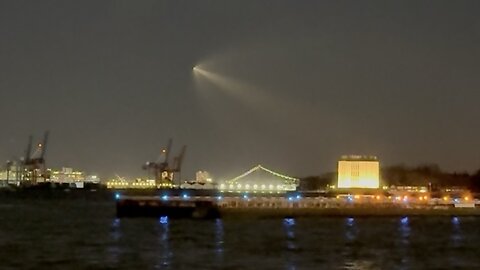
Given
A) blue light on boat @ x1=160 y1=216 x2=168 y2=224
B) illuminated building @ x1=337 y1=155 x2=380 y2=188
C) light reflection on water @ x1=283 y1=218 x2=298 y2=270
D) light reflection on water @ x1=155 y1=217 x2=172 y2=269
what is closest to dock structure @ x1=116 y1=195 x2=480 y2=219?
blue light on boat @ x1=160 y1=216 x2=168 y2=224

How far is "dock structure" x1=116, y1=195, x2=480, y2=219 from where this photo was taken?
223 feet

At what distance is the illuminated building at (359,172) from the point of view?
12850 centimetres

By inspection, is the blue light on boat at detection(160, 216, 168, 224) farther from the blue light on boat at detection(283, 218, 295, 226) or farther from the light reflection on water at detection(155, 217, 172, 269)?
the blue light on boat at detection(283, 218, 295, 226)

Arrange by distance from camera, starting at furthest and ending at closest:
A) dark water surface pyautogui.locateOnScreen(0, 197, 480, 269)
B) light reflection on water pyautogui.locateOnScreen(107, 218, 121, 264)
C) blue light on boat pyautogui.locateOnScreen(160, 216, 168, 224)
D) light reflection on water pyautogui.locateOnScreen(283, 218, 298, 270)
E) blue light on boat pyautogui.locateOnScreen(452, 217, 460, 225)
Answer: blue light on boat pyautogui.locateOnScreen(452, 217, 460, 225) → blue light on boat pyautogui.locateOnScreen(160, 216, 168, 224) → light reflection on water pyautogui.locateOnScreen(107, 218, 121, 264) → dark water surface pyautogui.locateOnScreen(0, 197, 480, 269) → light reflection on water pyautogui.locateOnScreen(283, 218, 298, 270)

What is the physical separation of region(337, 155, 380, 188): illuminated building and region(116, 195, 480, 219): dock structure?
1950 inches

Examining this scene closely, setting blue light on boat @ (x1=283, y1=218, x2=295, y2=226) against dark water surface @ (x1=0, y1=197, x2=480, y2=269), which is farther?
blue light on boat @ (x1=283, y1=218, x2=295, y2=226)

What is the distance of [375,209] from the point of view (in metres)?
73.9

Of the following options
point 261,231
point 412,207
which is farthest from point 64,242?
point 412,207

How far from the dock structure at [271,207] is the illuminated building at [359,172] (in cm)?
4954

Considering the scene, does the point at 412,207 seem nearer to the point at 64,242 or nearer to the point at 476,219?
the point at 476,219

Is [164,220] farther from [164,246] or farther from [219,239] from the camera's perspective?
[164,246]

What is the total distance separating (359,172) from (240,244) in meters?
84.3

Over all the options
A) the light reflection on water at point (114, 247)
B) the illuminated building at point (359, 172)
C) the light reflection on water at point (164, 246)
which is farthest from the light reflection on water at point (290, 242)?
the illuminated building at point (359, 172)

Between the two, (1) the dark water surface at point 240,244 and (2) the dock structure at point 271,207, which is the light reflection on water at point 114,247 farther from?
(2) the dock structure at point 271,207
